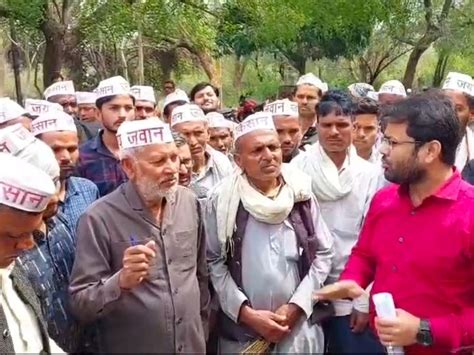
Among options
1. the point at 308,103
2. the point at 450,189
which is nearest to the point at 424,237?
the point at 450,189

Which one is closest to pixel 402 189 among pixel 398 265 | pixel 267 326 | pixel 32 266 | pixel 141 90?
pixel 398 265

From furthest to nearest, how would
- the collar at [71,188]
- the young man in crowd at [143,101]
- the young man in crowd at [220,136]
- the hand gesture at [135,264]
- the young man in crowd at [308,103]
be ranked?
1. the young man in crowd at [143,101]
2. the young man in crowd at [308,103]
3. the young man in crowd at [220,136]
4. the collar at [71,188]
5. the hand gesture at [135,264]

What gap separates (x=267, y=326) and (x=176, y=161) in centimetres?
101

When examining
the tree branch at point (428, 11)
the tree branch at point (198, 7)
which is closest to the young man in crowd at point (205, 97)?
the tree branch at point (198, 7)

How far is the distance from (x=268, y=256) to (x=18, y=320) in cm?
172

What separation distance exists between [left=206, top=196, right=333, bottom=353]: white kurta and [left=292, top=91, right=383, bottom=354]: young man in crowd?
0.25 m

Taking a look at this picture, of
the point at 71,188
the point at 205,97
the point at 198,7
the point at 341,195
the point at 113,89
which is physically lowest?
the point at 341,195

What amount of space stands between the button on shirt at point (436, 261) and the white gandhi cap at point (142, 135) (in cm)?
128

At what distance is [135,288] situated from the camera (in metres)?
3.57

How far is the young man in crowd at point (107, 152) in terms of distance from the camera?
5.00 meters

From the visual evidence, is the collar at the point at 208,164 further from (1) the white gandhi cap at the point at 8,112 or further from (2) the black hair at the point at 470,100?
(2) the black hair at the point at 470,100

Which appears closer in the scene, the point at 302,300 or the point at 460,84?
the point at 302,300

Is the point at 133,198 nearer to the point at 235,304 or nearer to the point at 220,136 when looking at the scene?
the point at 235,304

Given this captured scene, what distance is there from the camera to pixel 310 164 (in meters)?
4.54
